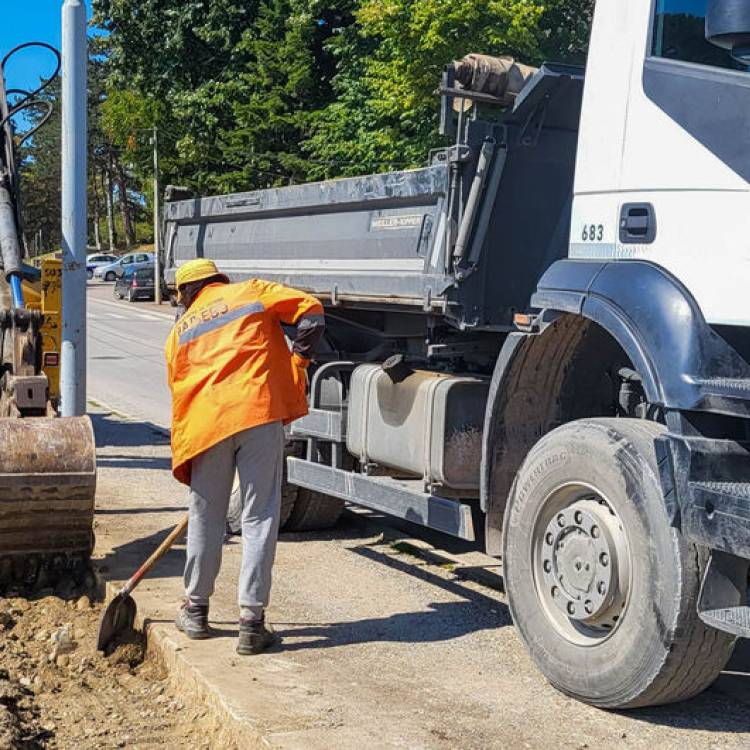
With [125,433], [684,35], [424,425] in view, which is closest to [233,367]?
[424,425]

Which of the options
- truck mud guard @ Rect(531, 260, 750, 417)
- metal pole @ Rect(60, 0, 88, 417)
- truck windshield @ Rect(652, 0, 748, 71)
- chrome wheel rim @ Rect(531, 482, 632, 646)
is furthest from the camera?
metal pole @ Rect(60, 0, 88, 417)

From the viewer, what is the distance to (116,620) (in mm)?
5531

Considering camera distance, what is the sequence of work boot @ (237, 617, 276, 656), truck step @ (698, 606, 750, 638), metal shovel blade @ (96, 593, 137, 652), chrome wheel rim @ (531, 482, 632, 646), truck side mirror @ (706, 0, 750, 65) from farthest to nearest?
1. metal shovel blade @ (96, 593, 137, 652)
2. work boot @ (237, 617, 276, 656)
3. chrome wheel rim @ (531, 482, 632, 646)
4. truck step @ (698, 606, 750, 638)
5. truck side mirror @ (706, 0, 750, 65)

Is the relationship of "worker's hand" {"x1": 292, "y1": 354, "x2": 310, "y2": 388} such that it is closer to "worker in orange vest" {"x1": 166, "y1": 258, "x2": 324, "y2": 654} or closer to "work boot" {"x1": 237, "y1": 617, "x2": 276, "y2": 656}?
"worker in orange vest" {"x1": 166, "y1": 258, "x2": 324, "y2": 654}

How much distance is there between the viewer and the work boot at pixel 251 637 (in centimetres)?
513

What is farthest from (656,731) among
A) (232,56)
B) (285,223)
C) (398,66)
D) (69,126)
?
(232,56)

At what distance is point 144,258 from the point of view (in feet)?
186

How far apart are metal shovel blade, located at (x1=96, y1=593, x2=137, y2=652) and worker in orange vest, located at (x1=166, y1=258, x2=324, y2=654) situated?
0.33 m

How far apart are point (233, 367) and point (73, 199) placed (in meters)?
3.28

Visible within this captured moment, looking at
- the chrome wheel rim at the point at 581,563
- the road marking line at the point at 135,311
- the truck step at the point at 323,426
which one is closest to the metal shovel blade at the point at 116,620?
the truck step at the point at 323,426

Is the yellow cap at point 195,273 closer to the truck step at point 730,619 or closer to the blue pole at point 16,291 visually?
the blue pole at point 16,291

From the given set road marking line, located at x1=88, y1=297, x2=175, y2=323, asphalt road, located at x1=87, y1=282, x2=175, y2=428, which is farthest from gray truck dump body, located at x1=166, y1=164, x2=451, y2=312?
road marking line, located at x1=88, y1=297, x2=175, y2=323

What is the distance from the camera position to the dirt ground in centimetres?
455

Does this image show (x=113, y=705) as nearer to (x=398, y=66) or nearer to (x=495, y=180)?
(x=495, y=180)
